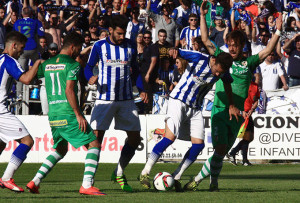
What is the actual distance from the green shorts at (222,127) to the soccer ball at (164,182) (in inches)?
34.8

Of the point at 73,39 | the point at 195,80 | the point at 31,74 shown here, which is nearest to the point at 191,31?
the point at 195,80

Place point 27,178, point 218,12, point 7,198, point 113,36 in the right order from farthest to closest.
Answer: point 218,12 → point 27,178 → point 113,36 → point 7,198

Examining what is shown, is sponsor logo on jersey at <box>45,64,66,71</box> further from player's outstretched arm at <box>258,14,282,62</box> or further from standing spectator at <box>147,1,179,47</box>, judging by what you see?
standing spectator at <box>147,1,179,47</box>

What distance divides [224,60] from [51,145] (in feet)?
29.0

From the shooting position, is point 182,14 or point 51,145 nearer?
point 51,145

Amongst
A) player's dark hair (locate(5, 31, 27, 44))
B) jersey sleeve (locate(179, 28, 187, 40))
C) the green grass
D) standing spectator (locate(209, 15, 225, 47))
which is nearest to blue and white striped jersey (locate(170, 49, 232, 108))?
the green grass

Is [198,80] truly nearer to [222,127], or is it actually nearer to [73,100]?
[222,127]

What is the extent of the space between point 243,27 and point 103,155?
617 centimetres

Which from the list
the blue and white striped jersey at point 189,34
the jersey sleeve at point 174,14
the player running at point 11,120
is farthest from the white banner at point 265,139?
the player running at point 11,120

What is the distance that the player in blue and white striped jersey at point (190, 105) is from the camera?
30.3 feet

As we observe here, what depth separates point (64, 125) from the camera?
27.1 feet

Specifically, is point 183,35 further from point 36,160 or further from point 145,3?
point 36,160

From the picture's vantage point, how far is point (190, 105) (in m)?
9.38

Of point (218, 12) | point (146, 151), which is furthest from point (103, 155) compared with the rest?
point (218, 12)
